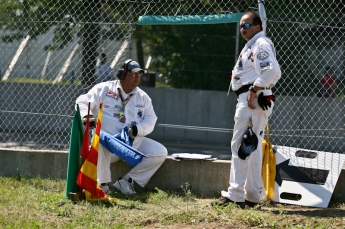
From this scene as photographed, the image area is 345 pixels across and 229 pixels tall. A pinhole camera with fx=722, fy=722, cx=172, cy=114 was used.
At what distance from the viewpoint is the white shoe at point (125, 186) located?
841 cm

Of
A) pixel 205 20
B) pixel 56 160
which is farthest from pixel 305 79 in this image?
pixel 56 160

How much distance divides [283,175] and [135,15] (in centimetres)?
401

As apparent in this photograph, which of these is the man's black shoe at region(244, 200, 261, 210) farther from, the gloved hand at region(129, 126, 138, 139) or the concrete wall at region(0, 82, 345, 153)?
the concrete wall at region(0, 82, 345, 153)

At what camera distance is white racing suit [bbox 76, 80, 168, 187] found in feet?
27.9

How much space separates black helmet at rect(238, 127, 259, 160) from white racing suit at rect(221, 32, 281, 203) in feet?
0.28

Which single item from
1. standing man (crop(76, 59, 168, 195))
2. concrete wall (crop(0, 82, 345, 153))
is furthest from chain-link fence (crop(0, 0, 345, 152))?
standing man (crop(76, 59, 168, 195))

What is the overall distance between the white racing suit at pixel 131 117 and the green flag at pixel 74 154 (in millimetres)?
506

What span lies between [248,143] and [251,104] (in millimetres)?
397

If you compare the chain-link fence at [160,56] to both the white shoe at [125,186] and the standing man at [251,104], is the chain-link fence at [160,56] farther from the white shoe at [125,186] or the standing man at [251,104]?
the standing man at [251,104]

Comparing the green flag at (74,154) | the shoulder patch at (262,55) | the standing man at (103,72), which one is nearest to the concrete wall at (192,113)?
the standing man at (103,72)

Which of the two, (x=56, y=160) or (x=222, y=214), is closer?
(x=222, y=214)

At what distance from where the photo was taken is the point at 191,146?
15.8m

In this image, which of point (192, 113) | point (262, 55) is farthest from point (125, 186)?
point (192, 113)

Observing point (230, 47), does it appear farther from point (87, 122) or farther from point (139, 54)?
point (87, 122)
